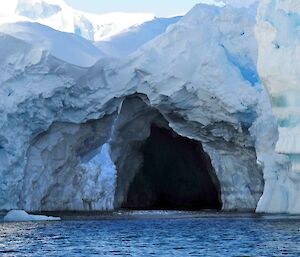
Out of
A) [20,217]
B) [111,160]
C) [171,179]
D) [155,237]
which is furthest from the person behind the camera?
[171,179]

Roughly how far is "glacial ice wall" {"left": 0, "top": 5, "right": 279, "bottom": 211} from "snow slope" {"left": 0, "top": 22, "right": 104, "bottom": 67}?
29.1 inches

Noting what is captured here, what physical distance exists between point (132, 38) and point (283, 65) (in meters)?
15.9

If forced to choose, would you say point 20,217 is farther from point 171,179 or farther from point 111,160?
point 171,179

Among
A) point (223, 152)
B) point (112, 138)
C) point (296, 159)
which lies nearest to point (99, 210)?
point (112, 138)

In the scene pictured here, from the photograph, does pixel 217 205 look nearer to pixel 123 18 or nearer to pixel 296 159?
pixel 123 18

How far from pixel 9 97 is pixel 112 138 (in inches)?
276

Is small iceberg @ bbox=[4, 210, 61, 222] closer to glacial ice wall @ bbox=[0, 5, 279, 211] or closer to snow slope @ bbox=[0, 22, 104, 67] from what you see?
glacial ice wall @ bbox=[0, 5, 279, 211]

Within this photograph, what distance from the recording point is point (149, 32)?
136ft

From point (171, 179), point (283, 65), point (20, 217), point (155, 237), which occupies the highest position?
point (283, 65)

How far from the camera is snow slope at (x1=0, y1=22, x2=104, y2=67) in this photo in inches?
1321

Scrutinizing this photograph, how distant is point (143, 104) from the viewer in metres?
35.7

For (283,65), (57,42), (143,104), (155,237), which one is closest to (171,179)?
(143,104)

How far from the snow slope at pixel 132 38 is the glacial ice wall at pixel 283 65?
39.9 feet

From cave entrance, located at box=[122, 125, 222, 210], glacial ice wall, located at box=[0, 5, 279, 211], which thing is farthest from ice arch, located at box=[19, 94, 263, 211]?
cave entrance, located at box=[122, 125, 222, 210]
